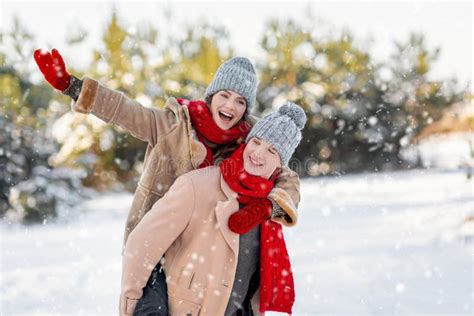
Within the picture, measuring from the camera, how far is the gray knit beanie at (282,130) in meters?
2.29

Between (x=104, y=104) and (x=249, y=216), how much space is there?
0.79 m

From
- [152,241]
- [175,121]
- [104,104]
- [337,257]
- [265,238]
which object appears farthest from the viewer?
[337,257]

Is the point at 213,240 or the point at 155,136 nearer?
the point at 213,240

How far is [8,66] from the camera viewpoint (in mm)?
9648

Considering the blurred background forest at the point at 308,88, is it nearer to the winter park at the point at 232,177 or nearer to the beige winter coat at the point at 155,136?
the winter park at the point at 232,177

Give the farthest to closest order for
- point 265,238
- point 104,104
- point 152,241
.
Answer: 1. point 104,104
2. point 265,238
3. point 152,241

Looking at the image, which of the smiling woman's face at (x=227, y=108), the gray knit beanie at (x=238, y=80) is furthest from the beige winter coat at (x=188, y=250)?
the gray knit beanie at (x=238, y=80)

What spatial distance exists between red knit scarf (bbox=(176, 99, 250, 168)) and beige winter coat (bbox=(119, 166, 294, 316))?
1.26 ft

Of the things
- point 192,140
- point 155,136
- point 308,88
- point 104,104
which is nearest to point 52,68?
point 104,104

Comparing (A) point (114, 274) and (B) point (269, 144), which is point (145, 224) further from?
(A) point (114, 274)

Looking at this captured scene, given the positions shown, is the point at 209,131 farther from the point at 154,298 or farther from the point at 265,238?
the point at 154,298

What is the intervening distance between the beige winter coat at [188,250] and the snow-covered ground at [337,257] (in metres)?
2.87

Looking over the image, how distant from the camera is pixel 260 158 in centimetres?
228

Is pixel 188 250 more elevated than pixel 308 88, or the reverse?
pixel 308 88
